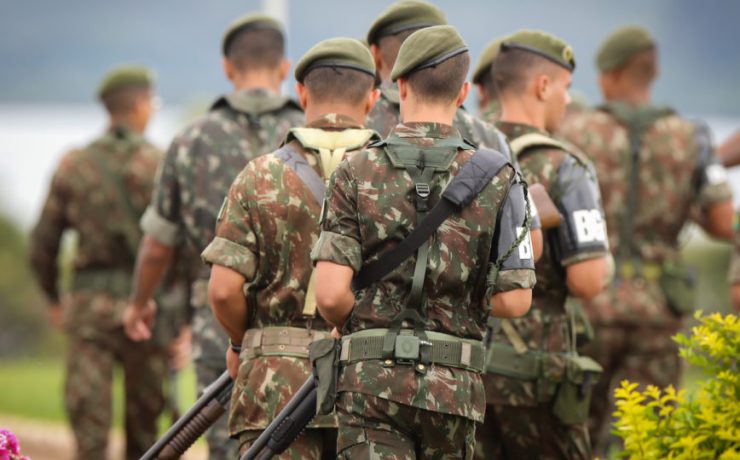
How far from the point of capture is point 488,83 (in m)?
7.84

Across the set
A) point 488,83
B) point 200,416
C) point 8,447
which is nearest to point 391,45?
point 488,83

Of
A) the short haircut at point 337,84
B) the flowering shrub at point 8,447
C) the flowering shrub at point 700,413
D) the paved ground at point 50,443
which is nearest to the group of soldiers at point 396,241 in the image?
the short haircut at point 337,84

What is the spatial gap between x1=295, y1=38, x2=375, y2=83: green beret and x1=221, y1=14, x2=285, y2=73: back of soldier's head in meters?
1.96

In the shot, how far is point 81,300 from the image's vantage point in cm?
1023

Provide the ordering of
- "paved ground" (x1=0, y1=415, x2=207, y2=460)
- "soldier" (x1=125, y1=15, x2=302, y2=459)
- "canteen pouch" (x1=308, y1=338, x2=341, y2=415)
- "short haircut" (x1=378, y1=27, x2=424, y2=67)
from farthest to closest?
1. "paved ground" (x1=0, y1=415, x2=207, y2=460)
2. "soldier" (x1=125, y1=15, x2=302, y2=459)
3. "short haircut" (x1=378, y1=27, x2=424, y2=67)
4. "canteen pouch" (x1=308, y1=338, x2=341, y2=415)

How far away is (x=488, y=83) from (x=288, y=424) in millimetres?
2660

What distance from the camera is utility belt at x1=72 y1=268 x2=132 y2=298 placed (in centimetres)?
1023

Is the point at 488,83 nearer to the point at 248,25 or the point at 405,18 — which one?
the point at 405,18

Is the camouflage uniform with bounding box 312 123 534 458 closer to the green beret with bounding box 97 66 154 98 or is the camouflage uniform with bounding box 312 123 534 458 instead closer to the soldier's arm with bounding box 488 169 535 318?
the soldier's arm with bounding box 488 169 535 318

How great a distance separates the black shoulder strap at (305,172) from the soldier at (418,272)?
0.68 meters

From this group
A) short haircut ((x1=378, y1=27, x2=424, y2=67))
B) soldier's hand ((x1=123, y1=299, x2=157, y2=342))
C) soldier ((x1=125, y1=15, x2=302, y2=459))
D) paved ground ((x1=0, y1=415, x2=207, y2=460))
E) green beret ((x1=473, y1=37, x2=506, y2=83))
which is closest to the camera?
short haircut ((x1=378, y1=27, x2=424, y2=67))

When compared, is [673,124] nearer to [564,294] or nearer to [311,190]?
[564,294]

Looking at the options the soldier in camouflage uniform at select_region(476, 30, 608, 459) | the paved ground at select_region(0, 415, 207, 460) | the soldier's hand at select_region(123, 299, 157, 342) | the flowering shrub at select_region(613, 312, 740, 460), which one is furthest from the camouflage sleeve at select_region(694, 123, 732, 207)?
the paved ground at select_region(0, 415, 207, 460)

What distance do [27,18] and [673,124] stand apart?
42.0 m
